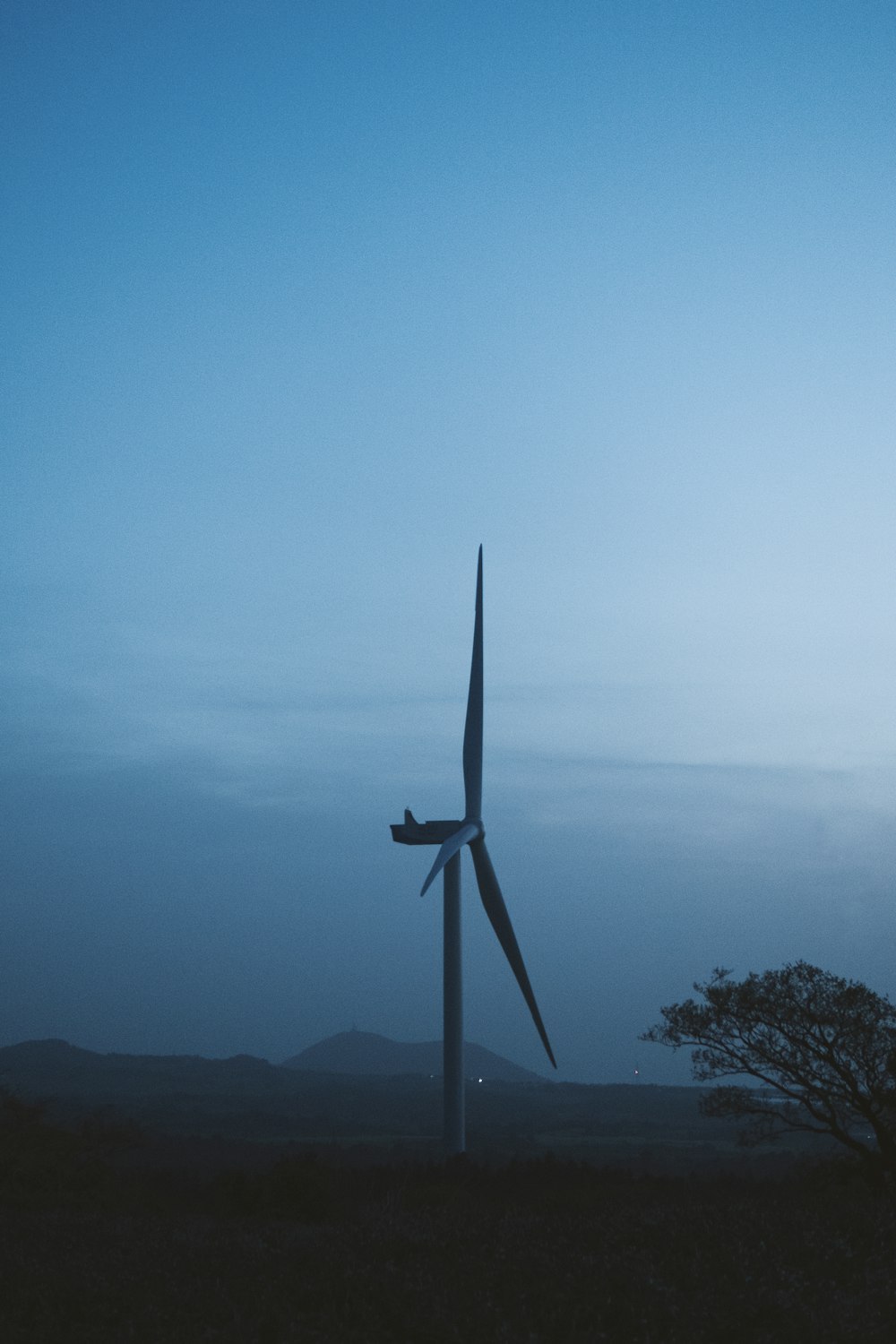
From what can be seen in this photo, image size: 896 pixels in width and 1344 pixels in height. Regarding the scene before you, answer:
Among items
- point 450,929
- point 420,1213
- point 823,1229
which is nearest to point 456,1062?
point 450,929

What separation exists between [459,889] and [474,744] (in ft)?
18.4

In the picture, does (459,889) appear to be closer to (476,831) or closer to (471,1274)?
(476,831)

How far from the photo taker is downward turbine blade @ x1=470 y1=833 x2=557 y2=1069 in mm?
41125

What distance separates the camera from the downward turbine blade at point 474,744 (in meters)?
44.2

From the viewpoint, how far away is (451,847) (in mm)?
39531

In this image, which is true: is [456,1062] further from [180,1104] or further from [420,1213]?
[180,1104]

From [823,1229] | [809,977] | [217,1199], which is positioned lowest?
[217,1199]

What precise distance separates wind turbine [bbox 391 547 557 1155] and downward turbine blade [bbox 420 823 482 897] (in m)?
0.03

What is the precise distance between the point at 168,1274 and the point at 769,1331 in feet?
28.2

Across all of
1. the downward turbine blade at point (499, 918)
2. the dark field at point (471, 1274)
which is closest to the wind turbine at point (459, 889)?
the downward turbine blade at point (499, 918)

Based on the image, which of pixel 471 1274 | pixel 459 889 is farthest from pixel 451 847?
pixel 471 1274

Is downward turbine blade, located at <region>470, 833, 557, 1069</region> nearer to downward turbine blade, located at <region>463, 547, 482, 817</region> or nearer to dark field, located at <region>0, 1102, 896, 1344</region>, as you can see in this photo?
downward turbine blade, located at <region>463, 547, 482, 817</region>

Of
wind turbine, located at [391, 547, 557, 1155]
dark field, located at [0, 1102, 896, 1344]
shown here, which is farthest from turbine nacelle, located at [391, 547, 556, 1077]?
dark field, located at [0, 1102, 896, 1344]

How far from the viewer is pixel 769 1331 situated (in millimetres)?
13812
